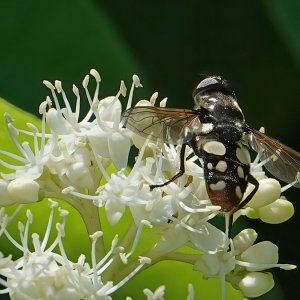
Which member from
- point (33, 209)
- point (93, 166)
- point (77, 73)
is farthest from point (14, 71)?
point (93, 166)

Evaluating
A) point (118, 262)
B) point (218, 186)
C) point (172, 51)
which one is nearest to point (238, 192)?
point (218, 186)

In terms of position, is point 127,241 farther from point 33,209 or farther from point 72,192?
point 33,209

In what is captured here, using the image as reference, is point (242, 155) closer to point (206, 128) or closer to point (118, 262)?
point (206, 128)

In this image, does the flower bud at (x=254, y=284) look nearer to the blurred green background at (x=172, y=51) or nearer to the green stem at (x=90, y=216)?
the green stem at (x=90, y=216)

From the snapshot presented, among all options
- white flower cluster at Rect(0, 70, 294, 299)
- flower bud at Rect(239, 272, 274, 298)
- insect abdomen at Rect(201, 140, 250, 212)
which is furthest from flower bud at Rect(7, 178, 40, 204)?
flower bud at Rect(239, 272, 274, 298)

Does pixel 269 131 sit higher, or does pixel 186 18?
pixel 186 18

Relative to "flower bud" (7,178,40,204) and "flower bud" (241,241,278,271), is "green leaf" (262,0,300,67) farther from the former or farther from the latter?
"flower bud" (7,178,40,204)
